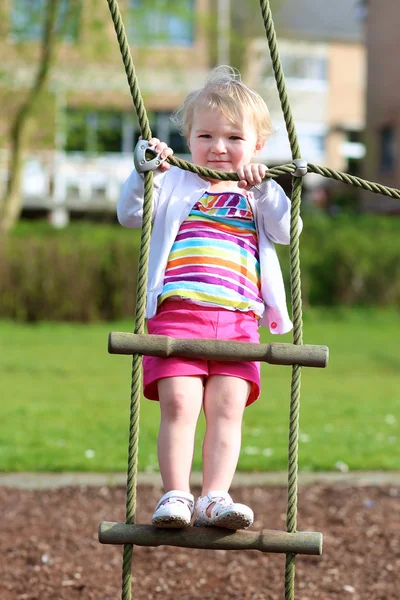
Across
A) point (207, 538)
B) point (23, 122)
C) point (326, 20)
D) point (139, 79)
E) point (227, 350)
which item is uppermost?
point (326, 20)

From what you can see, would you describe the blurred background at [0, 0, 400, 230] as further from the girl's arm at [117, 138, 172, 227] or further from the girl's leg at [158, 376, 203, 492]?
the girl's leg at [158, 376, 203, 492]

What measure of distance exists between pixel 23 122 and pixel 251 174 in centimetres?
1393

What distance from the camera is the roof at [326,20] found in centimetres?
3950

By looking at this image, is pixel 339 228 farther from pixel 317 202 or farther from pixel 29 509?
pixel 317 202

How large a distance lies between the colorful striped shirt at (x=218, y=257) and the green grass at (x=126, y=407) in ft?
10.1

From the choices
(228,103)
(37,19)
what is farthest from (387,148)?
(228,103)

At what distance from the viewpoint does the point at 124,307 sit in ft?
49.7

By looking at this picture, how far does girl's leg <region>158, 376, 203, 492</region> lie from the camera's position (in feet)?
10.0

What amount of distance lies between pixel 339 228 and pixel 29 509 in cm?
1269

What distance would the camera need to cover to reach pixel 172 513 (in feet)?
9.18

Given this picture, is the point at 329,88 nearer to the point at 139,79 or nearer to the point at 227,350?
the point at 139,79

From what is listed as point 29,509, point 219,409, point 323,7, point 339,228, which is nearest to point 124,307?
point 339,228

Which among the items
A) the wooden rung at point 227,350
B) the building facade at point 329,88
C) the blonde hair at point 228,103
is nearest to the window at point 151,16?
the blonde hair at point 228,103

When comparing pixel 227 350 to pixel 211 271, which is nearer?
pixel 227 350
